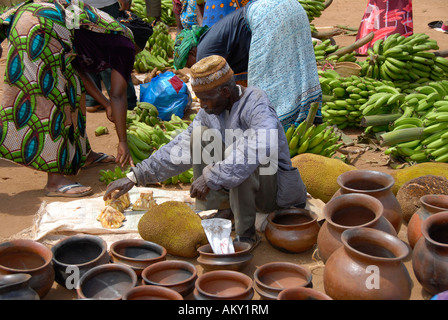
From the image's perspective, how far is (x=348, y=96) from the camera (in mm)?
5988

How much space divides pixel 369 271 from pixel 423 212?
0.84 metres

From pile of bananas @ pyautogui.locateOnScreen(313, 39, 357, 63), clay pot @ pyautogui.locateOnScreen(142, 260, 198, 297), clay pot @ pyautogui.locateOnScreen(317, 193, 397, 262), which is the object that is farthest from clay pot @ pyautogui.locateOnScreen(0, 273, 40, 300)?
pile of bananas @ pyautogui.locateOnScreen(313, 39, 357, 63)

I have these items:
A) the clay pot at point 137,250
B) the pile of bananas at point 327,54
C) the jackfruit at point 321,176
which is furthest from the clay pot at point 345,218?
the pile of bananas at point 327,54

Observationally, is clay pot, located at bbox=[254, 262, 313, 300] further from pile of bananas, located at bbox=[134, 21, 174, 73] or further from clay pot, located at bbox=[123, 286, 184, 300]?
pile of bananas, located at bbox=[134, 21, 174, 73]

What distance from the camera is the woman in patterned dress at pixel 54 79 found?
13.8 ft

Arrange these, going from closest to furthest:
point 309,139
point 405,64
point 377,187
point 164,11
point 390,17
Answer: point 377,187 → point 309,139 → point 405,64 → point 390,17 → point 164,11

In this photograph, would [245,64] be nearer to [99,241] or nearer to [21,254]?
[99,241]

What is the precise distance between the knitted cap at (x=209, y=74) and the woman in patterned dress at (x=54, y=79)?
1.63 meters

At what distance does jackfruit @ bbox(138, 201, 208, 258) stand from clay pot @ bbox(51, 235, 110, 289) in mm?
370

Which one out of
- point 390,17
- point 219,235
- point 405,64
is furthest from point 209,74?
point 390,17

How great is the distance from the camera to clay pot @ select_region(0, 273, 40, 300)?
8.05 feet

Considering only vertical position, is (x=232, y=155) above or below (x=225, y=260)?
above

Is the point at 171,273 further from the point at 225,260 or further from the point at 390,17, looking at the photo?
the point at 390,17

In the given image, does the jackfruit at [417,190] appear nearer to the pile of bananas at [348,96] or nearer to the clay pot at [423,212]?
→ the clay pot at [423,212]
